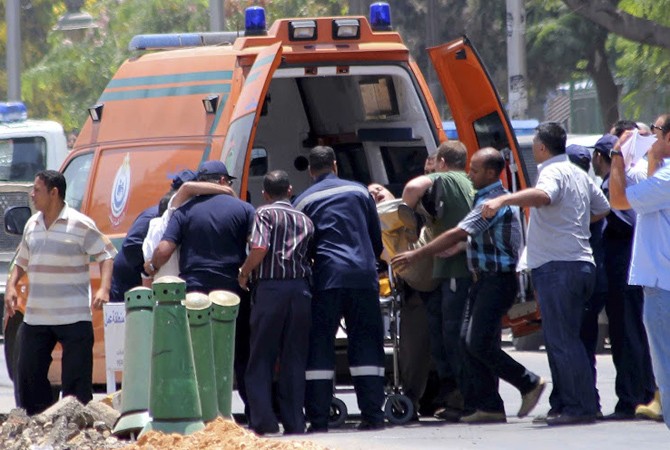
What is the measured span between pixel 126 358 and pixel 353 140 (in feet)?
13.1

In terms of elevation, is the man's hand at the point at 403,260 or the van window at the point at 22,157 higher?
the van window at the point at 22,157

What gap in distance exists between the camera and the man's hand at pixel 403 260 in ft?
31.8

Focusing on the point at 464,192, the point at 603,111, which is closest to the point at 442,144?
the point at 464,192

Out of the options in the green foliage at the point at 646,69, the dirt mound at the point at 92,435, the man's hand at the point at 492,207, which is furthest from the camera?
the green foliage at the point at 646,69

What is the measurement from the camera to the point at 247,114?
31.6ft

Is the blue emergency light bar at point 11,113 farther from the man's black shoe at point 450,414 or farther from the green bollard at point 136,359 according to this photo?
the green bollard at point 136,359

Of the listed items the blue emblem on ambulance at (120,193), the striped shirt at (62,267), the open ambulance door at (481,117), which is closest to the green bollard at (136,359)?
the striped shirt at (62,267)

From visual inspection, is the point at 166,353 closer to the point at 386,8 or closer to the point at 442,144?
the point at 442,144

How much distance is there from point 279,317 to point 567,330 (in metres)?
1.75

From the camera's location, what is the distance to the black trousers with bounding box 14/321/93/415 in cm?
1001

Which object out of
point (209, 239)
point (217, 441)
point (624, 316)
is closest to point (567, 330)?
point (624, 316)

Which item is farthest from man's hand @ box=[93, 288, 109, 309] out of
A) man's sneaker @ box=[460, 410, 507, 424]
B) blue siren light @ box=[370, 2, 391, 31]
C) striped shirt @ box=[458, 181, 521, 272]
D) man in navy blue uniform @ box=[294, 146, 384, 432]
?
blue siren light @ box=[370, 2, 391, 31]

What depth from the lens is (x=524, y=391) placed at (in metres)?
9.91

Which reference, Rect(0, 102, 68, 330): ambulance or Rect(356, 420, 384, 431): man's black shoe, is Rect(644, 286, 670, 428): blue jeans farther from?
Rect(0, 102, 68, 330): ambulance
